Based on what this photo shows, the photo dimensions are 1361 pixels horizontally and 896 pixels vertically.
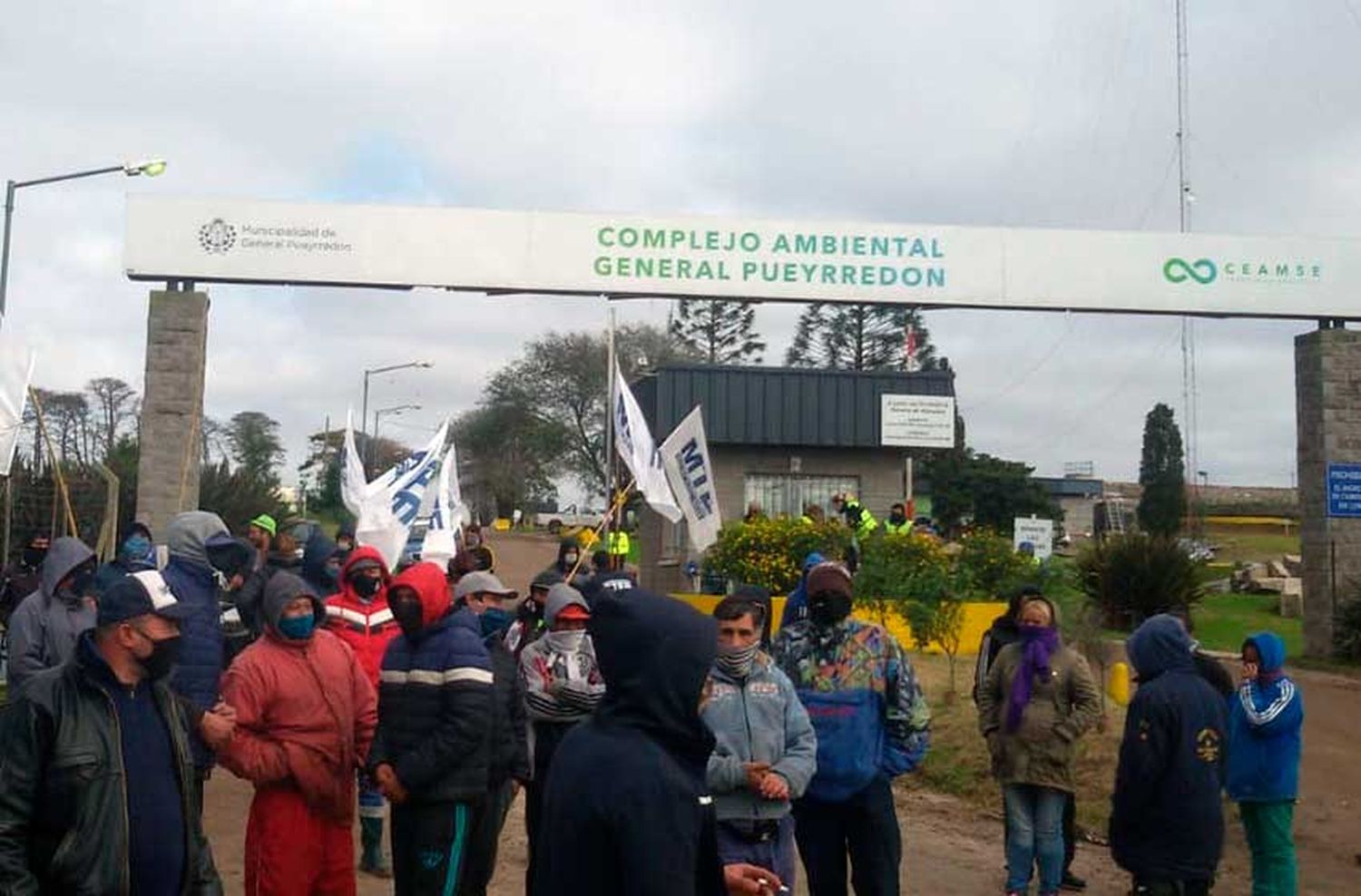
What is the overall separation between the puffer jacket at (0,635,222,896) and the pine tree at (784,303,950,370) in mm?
70988

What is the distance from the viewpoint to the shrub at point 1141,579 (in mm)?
20719

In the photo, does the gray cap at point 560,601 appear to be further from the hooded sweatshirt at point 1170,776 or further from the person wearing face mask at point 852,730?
the hooded sweatshirt at point 1170,776

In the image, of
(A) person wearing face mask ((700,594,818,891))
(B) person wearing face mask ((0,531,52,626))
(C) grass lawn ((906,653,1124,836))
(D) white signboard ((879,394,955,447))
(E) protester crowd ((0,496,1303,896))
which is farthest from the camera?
(D) white signboard ((879,394,955,447))

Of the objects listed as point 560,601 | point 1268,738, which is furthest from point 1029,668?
point 560,601

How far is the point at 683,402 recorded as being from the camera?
2641 centimetres

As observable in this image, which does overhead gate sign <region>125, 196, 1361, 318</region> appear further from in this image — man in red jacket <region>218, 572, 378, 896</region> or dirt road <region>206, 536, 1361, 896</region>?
man in red jacket <region>218, 572, 378, 896</region>

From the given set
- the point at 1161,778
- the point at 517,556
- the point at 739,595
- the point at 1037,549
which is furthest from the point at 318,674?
the point at 517,556

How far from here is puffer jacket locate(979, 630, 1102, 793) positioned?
806 cm

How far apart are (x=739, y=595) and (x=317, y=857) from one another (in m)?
2.00

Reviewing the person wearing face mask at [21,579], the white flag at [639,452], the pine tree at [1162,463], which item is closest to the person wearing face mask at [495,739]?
the person wearing face mask at [21,579]

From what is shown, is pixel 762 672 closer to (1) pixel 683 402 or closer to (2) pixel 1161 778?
(2) pixel 1161 778

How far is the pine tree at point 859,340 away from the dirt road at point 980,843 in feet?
207

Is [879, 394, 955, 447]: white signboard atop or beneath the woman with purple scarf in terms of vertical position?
atop

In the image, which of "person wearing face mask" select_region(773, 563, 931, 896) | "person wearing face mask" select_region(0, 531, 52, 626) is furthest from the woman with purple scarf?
"person wearing face mask" select_region(0, 531, 52, 626)
